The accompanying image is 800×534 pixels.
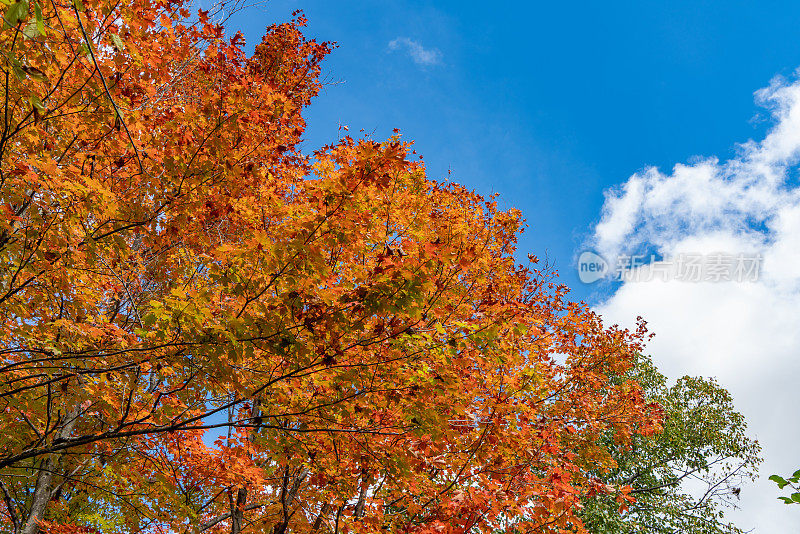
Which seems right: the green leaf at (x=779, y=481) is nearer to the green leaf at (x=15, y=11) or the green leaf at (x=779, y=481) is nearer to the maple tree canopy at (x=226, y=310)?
the maple tree canopy at (x=226, y=310)

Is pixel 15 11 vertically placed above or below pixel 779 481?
above

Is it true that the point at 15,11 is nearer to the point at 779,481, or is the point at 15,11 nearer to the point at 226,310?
the point at 226,310

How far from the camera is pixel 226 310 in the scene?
142 inches

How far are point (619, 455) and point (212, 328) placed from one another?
15958 mm

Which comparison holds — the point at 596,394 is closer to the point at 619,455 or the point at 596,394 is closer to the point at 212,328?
the point at 619,455

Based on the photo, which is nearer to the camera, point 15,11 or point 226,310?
point 15,11

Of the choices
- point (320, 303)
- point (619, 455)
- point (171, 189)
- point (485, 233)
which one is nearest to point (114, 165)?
point (171, 189)

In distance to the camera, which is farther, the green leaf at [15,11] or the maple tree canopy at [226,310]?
the maple tree canopy at [226,310]

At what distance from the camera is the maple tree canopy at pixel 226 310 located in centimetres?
371

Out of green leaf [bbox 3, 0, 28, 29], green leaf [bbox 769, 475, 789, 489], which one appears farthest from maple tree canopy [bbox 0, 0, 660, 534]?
green leaf [bbox 769, 475, 789, 489]

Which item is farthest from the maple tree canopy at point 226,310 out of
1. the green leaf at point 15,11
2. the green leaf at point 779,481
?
the green leaf at point 779,481

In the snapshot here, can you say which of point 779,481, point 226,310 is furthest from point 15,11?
point 779,481

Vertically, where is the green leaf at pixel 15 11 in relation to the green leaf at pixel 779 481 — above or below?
above

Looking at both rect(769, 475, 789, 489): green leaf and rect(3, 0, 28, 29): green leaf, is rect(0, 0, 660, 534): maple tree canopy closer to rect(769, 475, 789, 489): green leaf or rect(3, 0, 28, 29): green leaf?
rect(3, 0, 28, 29): green leaf
